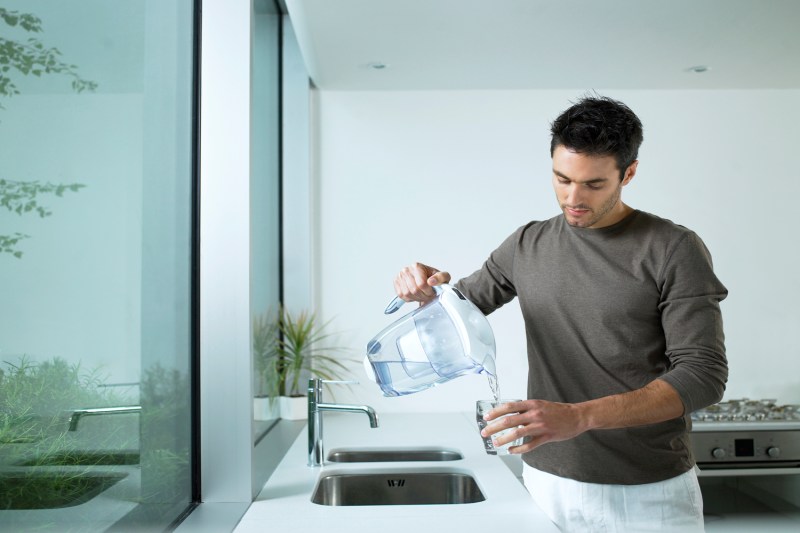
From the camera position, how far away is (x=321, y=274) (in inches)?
134

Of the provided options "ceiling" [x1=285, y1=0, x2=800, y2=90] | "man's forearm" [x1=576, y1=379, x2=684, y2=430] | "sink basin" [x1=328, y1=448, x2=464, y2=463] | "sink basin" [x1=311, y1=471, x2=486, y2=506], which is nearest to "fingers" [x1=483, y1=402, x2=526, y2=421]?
"man's forearm" [x1=576, y1=379, x2=684, y2=430]

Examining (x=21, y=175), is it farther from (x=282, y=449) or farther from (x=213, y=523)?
(x=282, y=449)

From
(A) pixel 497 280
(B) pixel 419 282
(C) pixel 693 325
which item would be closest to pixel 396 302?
(B) pixel 419 282

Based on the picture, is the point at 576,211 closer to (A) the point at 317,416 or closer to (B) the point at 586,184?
(B) the point at 586,184

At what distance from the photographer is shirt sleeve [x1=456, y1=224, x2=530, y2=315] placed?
1.92 m

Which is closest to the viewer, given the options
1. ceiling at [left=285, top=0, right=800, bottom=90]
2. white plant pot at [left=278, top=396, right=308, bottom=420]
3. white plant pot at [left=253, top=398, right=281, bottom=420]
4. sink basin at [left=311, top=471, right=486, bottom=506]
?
sink basin at [left=311, top=471, right=486, bottom=506]

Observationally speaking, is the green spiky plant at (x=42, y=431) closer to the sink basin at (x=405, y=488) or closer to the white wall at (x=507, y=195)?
the sink basin at (x=405, y=488)

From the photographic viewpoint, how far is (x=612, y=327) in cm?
167

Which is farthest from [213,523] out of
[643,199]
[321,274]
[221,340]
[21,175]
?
[643,199]

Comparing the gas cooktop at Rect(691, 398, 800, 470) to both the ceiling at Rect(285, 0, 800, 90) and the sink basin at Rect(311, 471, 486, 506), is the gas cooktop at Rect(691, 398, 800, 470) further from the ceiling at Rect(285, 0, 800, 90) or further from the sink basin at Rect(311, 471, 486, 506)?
the ceiling at Rect(285, 0, 800, 90)

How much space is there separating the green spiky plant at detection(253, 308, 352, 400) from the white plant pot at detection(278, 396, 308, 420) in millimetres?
54

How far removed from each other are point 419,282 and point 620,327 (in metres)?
0.45

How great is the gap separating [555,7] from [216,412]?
5.34 ft

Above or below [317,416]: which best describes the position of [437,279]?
above
